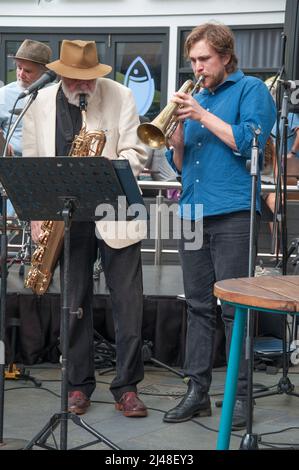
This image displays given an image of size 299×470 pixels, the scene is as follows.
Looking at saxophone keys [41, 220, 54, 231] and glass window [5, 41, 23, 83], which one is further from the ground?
glass window [5, 41, 23, 83]

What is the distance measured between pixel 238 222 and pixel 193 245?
0.30 meters

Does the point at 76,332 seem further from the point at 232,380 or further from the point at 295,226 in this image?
the point at 295,226

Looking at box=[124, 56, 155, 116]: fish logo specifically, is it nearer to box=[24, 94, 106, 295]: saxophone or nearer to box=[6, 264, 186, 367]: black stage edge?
box=[6, 264, 186, 367]: black stage edge

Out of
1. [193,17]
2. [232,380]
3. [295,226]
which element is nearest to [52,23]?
[193,17]

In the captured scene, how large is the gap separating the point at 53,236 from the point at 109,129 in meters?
0.68

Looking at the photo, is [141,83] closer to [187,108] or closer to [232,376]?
[187,108]

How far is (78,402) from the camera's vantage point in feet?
A: 15.6

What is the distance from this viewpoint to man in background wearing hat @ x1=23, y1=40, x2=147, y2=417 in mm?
4664

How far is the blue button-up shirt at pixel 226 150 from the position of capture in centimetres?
435

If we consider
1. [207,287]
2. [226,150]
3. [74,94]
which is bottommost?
[207,287]

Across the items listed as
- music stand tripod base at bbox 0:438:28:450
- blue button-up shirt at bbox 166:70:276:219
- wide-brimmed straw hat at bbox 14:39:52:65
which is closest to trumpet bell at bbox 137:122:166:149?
blue button-up shirt at bbox 166:70:276:219

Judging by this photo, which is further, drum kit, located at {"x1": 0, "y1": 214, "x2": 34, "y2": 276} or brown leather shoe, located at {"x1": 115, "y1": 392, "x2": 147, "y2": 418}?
drum kit, located at {"x1": 0, "y1": 214, "x2": 34, "y2": 276}

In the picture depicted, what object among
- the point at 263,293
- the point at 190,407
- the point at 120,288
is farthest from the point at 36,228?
the point at 263,293

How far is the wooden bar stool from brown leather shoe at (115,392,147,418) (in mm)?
1476
